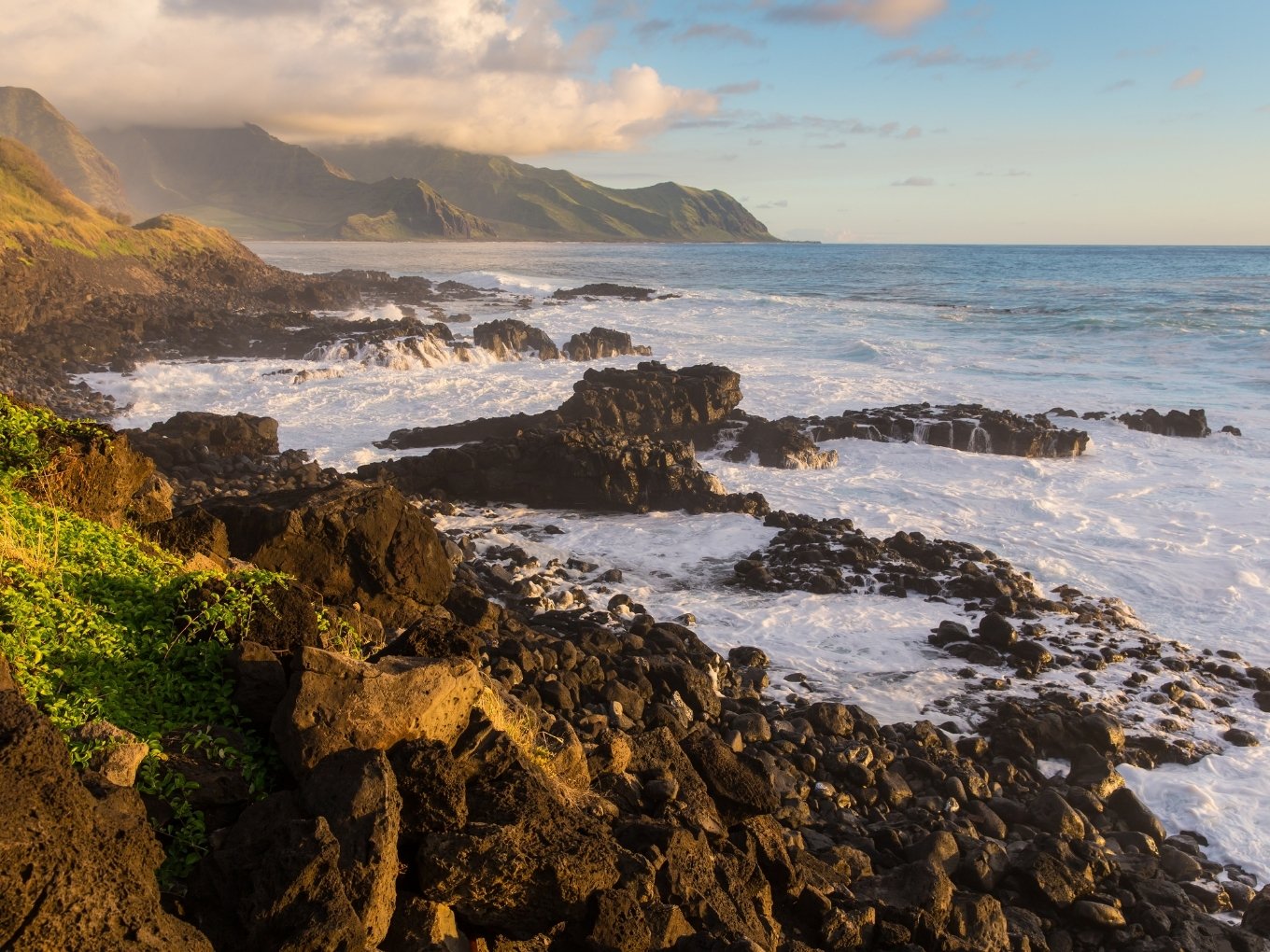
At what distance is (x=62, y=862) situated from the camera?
3.56 m

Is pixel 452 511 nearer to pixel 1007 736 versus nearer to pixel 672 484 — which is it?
pixel 672 484

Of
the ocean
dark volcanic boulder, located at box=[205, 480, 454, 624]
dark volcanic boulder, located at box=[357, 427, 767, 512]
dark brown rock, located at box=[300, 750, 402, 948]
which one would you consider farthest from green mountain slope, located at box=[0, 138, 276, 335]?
dark brown rock, located at box=[300, 750, 402, 948]

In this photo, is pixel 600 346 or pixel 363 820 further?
pixel 600 346

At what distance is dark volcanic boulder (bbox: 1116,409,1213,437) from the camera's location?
23.9 metres

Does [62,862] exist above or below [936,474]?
above

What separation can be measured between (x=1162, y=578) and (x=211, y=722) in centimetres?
1372

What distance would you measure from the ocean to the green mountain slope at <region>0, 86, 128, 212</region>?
81119 mm

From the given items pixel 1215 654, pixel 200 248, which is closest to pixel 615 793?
pixel 1215 654

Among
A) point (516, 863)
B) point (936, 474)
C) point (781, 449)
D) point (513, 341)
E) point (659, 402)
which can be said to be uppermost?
point (516, 863)

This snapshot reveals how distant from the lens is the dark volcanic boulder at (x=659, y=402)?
22.4 metres

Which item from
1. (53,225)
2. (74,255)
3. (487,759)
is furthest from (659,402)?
(53,225)

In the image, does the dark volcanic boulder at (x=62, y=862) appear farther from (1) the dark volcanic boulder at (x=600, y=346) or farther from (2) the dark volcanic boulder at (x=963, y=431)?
(1) the dark volcanic boulder at (x=600, y=346)

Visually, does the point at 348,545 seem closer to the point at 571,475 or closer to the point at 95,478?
the point at 95,478

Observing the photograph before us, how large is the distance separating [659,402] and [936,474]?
6763mm
